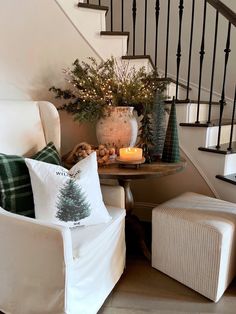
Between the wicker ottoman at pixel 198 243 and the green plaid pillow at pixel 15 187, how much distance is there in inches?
30.0

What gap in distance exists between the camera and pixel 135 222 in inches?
76.9

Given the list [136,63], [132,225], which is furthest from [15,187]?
[136,63]

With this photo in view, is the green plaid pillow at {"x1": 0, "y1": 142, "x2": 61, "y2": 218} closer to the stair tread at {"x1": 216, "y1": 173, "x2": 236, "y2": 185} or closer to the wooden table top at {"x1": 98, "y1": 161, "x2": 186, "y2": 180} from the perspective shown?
the wooden table top at {"x1": 98, "y1": 161, "x2": 186, "y2": 180}

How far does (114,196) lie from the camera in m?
1.59

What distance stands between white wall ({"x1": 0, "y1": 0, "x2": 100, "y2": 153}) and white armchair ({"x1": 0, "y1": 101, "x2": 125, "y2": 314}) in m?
0.31

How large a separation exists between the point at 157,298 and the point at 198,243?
0.40 metres

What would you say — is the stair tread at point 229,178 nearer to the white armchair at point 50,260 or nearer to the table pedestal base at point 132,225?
the table pedestal base at point 132,225

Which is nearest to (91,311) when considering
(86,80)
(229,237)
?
(229,237)

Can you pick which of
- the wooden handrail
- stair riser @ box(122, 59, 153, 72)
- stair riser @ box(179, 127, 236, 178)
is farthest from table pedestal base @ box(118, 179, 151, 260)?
the wooden handrail

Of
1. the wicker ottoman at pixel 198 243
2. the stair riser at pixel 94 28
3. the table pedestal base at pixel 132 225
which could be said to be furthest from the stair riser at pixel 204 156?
the stair riser at pixel 94 28

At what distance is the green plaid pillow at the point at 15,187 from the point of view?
1.28 meters

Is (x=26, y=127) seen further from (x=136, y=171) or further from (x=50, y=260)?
(x=50, y=260)

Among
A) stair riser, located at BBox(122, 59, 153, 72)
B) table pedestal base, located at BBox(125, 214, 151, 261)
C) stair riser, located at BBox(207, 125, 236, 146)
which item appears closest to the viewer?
table pedestal base, located at BBox(125, 214, 151, 261)

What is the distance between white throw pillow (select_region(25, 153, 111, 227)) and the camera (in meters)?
1.23
